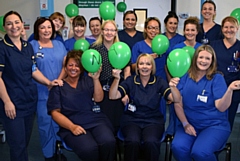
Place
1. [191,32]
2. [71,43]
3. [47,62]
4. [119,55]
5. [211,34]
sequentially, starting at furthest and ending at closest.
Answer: [71,43]
[211,34]
[191,32]
[47,62]
[119,55]

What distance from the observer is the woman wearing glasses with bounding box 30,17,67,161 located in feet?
9.32

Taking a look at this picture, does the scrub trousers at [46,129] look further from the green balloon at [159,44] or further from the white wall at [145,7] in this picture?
the white wall at [145,7]

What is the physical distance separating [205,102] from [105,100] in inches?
34.8

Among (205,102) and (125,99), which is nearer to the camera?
(205,102)

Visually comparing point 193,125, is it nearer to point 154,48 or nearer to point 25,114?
point 154,48

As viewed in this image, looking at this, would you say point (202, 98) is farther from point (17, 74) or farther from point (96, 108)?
point (17, 74)

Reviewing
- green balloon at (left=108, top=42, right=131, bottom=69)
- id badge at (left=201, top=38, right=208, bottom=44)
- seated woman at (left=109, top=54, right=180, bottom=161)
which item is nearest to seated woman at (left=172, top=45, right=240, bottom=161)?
seated woman at (left=109, top=54, right=180, bottom=161)

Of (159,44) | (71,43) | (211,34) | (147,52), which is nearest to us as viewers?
(159,44)

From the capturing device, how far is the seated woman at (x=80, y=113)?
2.45 meters

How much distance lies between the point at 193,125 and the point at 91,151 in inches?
33.2

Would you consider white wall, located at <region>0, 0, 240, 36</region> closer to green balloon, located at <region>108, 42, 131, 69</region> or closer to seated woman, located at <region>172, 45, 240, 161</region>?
seated woman, located at <region>172, 45, 240, 161</region>

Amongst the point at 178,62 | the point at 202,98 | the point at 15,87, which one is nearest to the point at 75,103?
the point at 15,87

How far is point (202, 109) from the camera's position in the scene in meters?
2.51

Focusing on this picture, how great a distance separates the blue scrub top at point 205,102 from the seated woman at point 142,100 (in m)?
0.13
